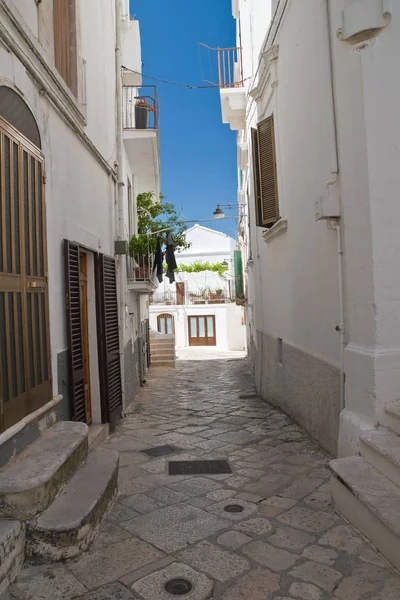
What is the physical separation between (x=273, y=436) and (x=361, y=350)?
9.43 ft

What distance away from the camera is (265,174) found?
869 centimetres

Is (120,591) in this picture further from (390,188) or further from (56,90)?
(56,90)

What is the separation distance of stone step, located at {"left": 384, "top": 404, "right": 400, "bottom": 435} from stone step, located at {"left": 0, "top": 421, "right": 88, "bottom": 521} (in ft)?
8.84

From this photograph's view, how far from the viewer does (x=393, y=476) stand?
12.1 ft

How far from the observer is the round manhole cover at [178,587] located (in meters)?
3.04

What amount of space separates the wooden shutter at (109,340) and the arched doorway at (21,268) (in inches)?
107

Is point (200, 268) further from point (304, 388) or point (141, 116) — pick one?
point (304, 388)

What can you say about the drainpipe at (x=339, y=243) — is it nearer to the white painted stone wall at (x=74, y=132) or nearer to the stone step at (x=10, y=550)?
the white painted stone wall at (x=74, y=132)

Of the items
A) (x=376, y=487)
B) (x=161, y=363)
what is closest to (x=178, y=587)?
(x=376, y=487)

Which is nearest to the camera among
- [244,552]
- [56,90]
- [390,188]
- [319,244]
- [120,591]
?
[120,591]

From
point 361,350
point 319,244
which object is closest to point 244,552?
point 361,350

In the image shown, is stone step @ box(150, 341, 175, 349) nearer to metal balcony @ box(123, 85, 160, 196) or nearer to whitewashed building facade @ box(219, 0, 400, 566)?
metal balcony @ box(123, 85, 160, 196)

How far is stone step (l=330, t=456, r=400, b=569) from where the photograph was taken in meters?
3.25

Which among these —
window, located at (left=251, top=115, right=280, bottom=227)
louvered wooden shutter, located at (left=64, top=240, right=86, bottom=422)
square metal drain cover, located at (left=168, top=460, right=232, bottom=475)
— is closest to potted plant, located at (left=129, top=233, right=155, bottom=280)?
window, located at (left=251, top=115, right=280, bottom=227)
